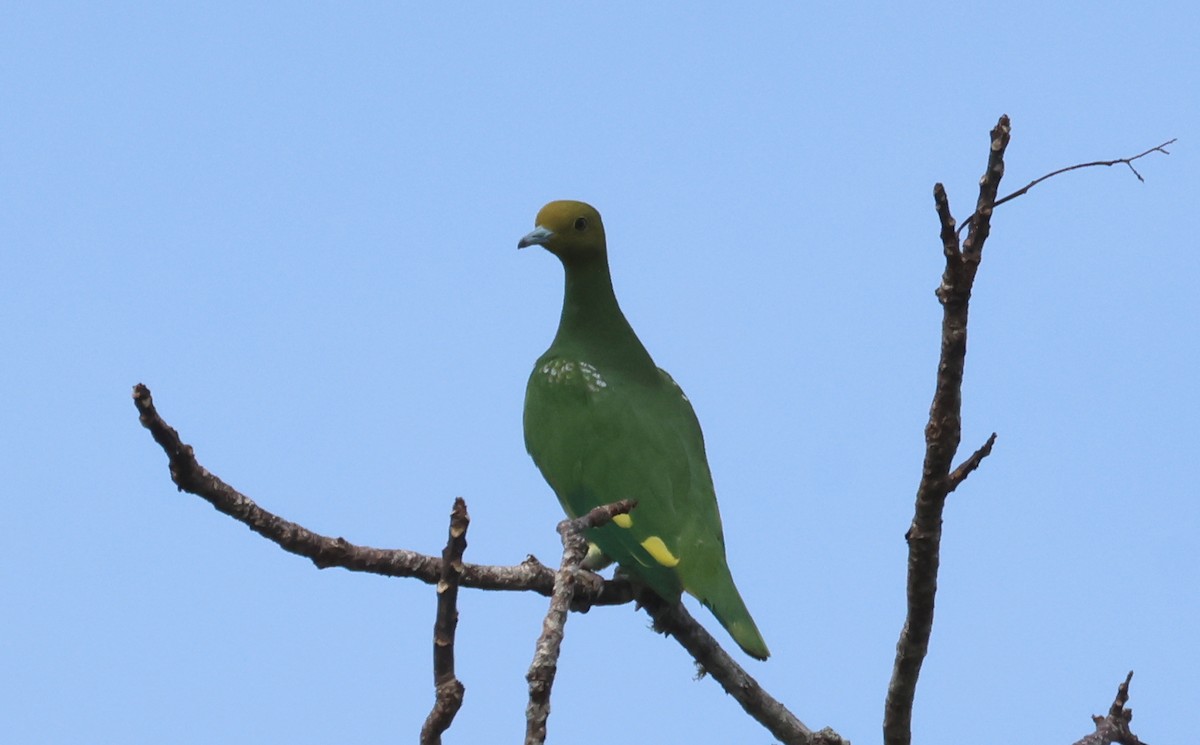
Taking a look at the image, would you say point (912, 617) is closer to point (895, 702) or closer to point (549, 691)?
point (895, 702)

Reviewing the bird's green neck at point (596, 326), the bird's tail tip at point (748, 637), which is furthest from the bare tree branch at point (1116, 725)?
the bird's green neck at point (596, 326)

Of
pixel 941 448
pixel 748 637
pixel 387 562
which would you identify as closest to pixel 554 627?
pixel 387 562

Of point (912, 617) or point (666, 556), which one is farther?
point (666, 556)

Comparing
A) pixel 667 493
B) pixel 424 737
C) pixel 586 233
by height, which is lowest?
pixel 424 737

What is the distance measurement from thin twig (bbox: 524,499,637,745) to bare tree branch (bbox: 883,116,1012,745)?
120 cm

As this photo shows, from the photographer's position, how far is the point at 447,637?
99.5 inches

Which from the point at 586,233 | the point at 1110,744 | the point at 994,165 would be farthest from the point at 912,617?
the point at 586,233

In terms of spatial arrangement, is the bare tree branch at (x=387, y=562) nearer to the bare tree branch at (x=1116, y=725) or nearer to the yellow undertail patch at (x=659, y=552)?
the yellow undertail patch at (x=659, y=552)

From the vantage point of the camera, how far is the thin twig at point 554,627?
2557mm

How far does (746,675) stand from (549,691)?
2.75m

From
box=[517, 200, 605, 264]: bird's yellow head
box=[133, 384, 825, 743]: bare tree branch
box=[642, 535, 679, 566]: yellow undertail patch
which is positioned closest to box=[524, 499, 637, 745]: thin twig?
box=[133, 384, 825, 743]: bare tree branch

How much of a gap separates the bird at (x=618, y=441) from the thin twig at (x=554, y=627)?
246 centimetres

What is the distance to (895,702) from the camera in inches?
182

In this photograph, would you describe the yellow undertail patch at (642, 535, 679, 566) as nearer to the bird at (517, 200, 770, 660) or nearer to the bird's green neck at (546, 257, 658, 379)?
the bird at (517, 200, 770, 660)
